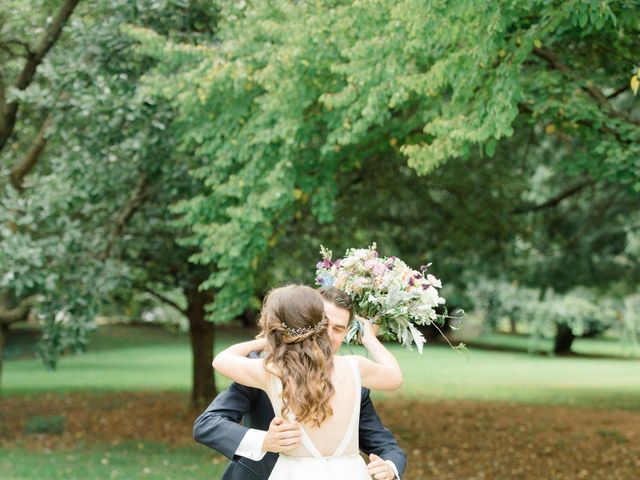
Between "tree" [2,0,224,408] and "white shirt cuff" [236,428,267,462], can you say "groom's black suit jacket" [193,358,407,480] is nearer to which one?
"white shirt cuff" [236,428,267,462]

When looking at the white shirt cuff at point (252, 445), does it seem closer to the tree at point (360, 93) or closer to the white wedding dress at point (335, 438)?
the white wedding dress at point (335, 438)

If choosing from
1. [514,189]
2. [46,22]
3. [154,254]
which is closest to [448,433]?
[514,189]

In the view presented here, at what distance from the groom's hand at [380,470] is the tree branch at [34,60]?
9413 millimetres

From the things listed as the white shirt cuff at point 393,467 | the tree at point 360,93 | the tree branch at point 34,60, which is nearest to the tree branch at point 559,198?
the tree at point 360,93

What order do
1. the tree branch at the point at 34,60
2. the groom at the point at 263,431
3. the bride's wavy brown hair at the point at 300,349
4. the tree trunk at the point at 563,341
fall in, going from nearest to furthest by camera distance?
the bride's wavy brown hair at the point at 300,349, the groom at the point at 263,431, the tree branch at the point at 34,60, the tree trunk at the point at 563,341

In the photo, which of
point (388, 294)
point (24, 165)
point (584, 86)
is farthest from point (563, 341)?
point (388, 294)

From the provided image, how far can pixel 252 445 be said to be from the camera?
322cm

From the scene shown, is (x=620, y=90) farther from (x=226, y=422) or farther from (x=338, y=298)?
(x=226, y=422)

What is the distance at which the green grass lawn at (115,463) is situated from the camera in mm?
10719

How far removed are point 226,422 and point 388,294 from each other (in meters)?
0.89

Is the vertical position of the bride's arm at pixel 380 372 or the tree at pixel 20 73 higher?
the tree at pixel 20 73

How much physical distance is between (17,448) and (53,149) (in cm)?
458

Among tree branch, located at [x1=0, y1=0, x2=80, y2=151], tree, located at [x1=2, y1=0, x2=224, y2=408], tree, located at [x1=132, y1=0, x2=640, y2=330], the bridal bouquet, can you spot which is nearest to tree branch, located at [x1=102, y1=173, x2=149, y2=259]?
tree, located at [x1=2, y1=0, x2=224, y2=408]

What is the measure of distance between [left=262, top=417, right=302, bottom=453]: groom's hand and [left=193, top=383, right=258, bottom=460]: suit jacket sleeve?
123mm
